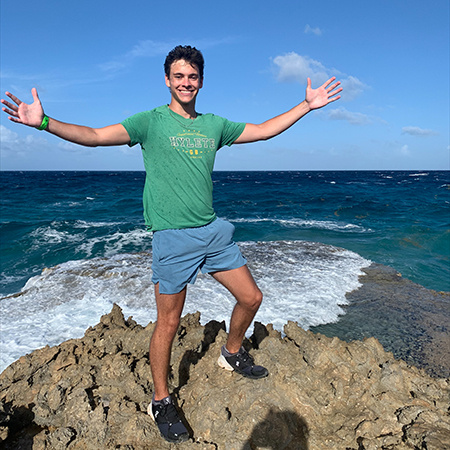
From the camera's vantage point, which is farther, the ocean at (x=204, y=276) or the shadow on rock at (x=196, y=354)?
the ocean at (x=204, y=276)

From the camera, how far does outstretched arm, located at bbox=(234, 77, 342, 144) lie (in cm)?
314

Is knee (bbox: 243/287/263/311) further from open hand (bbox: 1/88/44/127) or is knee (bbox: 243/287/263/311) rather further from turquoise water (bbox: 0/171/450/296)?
turquoise water (bbox: 0/171/450/296)

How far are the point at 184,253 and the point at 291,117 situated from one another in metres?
1.47

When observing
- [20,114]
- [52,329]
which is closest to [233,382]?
[20,114]

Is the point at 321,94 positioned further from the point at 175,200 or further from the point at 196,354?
the point at 196,354

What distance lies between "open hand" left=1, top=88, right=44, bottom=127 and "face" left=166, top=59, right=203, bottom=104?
0.92 metres

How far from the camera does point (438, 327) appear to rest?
6.03 m

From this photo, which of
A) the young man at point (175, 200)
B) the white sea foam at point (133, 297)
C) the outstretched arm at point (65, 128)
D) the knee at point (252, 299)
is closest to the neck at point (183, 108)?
the young man at point (175, 200)

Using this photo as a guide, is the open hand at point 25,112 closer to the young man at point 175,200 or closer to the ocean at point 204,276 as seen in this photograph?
the young man at point 175,200

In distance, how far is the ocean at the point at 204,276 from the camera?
248 inches

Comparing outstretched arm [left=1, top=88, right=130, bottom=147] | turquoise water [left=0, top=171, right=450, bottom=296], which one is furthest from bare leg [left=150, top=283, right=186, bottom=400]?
turquoise water [left=0, top=171, right=450, bottom=296]

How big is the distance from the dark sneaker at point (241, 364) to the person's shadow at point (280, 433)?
1.00 ft

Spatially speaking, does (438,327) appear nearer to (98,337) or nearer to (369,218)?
(98,337)

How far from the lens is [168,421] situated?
8.82ft
